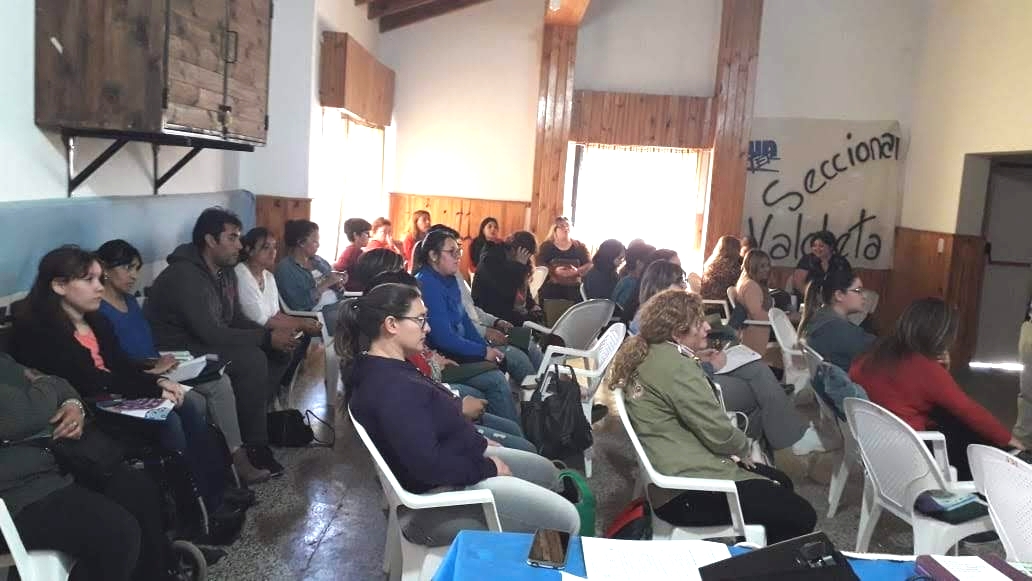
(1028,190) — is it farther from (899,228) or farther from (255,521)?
(255,521)

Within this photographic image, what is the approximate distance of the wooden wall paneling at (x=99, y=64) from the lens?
310 centimetres

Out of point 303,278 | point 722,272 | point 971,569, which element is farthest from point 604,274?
point 971,569

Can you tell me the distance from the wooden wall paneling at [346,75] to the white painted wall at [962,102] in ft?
16.9

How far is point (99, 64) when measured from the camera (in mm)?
3117

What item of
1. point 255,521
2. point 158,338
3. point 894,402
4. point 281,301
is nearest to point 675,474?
point 894,402

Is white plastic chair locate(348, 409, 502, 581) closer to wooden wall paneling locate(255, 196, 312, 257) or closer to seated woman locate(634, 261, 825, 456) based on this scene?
seated woman locate(634, 261, 825, 456)

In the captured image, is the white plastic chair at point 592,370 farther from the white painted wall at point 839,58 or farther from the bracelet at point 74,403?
the white painted wall at point 839,58

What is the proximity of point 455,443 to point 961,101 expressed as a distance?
6.70 metres

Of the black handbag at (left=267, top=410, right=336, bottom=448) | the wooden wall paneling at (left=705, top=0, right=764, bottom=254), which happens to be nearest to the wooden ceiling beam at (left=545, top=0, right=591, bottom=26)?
the wooden wall paneling at (left=705, top=0, right=764, bottom=254)

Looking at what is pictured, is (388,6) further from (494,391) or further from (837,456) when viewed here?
(837,456)

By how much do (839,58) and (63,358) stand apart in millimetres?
7817

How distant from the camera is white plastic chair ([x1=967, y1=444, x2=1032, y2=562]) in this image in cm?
204

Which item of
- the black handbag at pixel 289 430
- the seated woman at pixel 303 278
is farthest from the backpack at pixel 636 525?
the seated woman at pixel 303 278

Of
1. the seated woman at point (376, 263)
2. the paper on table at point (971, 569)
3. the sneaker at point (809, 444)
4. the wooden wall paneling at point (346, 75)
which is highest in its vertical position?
the wooden wall paneling at point (346, 75)
